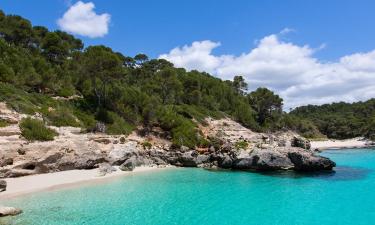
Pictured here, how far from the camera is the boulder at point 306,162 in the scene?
1612 inches

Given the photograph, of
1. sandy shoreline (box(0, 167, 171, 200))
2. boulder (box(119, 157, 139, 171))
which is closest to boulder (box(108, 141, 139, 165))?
boulder (box(119, 157, 139, 171))

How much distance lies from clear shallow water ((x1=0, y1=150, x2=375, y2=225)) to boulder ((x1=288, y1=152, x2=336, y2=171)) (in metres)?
3.29

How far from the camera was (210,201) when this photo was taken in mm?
26359

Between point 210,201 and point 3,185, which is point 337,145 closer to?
point 210,201

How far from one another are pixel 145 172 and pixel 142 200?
14.4 m

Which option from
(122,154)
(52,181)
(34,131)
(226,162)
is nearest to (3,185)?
(52,181)

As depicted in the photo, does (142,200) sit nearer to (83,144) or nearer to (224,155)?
(83,144)

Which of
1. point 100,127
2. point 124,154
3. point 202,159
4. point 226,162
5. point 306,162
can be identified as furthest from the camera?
point 100,127

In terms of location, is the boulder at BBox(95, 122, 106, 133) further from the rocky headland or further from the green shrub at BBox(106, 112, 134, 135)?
the rocky headland

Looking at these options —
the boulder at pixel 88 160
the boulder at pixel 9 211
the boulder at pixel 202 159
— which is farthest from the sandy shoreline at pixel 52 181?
the boulder at pixel 202 159

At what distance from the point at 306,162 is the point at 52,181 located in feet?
87.4

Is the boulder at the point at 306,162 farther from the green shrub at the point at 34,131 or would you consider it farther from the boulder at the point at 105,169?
the green shrub at the point at 34,131

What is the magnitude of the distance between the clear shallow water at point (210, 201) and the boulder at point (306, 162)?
3.29m

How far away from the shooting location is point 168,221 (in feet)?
69.1
